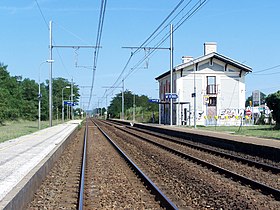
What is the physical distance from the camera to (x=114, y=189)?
13.0 meters

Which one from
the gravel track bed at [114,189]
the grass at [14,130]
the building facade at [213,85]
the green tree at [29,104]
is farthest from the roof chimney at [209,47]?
the gravel track bed at [114,189]

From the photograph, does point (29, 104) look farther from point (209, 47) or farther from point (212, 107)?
point (212, 107)

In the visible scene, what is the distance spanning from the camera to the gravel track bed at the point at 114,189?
10734 millimetres

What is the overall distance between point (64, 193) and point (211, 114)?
57.0 metres

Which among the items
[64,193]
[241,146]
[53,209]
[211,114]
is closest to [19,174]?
[64,193]

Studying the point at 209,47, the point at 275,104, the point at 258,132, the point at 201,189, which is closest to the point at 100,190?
the point at 201,189

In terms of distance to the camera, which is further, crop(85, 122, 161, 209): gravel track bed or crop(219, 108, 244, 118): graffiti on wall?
crop(219, 108, 244, 118): graffiti on wall

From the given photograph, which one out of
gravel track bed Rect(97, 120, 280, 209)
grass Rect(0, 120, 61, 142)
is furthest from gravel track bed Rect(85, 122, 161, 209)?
grass Rect(0, 120, 61, 142)

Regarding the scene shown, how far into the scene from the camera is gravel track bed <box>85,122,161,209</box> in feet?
35.2

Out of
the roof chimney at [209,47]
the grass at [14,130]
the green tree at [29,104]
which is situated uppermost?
the roof chimney at [209,47]

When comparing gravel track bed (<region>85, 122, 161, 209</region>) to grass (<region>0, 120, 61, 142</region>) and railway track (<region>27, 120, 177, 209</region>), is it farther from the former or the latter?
grass (<region>0, 120, 61, 142</region>)

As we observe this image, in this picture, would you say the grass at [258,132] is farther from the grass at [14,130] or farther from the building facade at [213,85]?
the building facade at [213,85]

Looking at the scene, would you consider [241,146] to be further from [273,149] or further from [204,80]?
[204,80]

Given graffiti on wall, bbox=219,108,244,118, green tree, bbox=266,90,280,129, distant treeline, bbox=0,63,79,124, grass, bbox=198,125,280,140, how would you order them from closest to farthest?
grass, bbox=198,125,280,140, green tree, bbox=266,90,280,129, graffiti on wall, bbox=219,108,244,118, distant treeline, bbox=0,63,79,124
